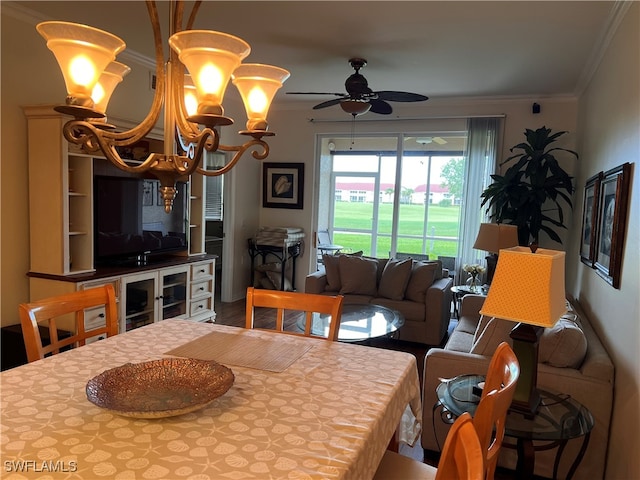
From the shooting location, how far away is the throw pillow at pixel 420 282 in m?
4.37

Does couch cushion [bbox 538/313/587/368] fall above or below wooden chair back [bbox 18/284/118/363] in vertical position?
below

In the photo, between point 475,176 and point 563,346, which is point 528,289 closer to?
point 563,346

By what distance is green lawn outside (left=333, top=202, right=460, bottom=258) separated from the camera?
5863 millimetres

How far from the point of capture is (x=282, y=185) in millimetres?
6195

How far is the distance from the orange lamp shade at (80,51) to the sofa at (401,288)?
11.0ft

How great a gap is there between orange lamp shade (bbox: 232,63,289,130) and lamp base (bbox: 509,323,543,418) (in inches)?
52.7

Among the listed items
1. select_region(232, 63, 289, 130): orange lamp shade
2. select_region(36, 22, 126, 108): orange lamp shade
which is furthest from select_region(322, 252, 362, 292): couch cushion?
select_region(36, 22, 126, 108): orange lamp shade

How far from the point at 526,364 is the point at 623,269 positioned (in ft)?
2.72

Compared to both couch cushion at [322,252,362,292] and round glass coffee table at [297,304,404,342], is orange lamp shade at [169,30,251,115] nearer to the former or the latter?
round glass coffee table at [297,304,404,342]

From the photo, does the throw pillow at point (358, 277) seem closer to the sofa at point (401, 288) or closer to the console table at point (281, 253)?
the sofa at point (401, 288)

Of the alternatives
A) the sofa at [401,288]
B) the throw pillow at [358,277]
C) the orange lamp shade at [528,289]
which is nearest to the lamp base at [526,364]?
the orange lamp shade at [528,289]

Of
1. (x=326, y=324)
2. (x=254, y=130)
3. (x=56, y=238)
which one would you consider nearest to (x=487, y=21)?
(x=254, y=130)

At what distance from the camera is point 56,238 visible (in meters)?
3.09

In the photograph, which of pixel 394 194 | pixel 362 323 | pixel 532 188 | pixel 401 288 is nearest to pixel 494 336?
pixel 362 323
